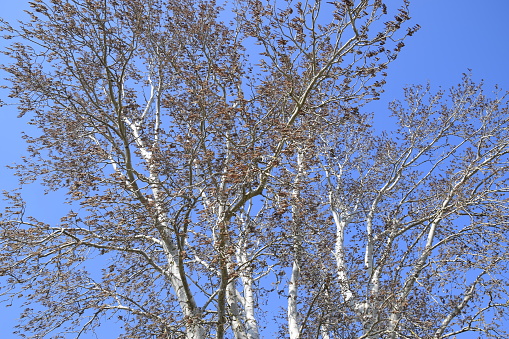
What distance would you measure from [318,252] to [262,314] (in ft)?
7.89

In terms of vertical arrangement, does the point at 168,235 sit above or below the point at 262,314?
above

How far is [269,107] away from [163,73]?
3233 mm

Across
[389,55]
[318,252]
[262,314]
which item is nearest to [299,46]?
[389,55]

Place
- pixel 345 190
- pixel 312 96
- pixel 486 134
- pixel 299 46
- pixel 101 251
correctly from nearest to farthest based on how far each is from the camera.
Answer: pixel 299 46
pixel 101 251
pixel 312 96
pixel 486 134
pixel 345 190

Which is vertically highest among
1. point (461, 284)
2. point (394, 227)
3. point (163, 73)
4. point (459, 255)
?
point (163, 73)

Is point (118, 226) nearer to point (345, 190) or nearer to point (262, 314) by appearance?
point (262, 314)

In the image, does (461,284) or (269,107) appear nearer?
(269,107)

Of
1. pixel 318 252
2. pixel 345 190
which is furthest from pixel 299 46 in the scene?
pixel 345 190

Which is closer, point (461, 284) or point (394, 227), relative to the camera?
point (461, 284)

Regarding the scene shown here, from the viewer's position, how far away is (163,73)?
10.6m

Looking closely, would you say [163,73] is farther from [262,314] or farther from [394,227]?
[394,227]

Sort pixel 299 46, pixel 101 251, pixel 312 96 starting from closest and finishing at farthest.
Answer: pixel 299 46 < pixel 101 251 < pixel 312 96

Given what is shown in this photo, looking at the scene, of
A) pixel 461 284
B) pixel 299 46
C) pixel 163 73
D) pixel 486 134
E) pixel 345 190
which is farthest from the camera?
pixel 345 190

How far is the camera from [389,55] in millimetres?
7438
